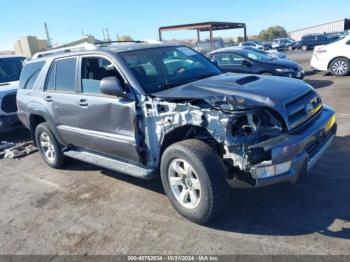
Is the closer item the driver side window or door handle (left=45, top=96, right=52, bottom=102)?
the driver side window

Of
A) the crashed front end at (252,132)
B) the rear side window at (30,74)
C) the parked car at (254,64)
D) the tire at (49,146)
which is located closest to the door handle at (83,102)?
the crashed front end at (252,132)

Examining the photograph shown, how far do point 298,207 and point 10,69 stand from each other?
8.89 m

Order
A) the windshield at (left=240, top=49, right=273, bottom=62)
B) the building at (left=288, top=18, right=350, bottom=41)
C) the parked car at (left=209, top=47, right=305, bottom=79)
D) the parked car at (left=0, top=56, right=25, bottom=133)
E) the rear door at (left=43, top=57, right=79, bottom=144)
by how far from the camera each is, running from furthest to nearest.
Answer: the building at (left=288, top=18, right=350, bottom=41)
the windshield at (left=240, top=49, right=273, bottom=62)
the parked car at (left=209, top=47, right=305, bottom=79)
the parked car at (left=0, top=56, right=25, bottom=133)
the rear door at (left=43, top=57, right=79, bottom=144)

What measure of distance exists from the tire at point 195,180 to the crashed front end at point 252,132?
0.55ft

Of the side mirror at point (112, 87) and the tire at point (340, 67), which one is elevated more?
the side mirror at point (112, 87)

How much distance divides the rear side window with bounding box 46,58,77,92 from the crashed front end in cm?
172

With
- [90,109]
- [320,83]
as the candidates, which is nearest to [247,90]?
[90,109]

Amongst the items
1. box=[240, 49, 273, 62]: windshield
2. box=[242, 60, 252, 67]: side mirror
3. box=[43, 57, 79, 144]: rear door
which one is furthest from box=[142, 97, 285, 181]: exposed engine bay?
box=[240, 49, 273, 62]: windshield

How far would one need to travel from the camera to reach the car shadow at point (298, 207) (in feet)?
11.3

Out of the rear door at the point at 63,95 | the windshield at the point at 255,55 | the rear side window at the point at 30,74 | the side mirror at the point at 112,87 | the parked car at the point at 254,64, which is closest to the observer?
the side mirror at the point at 112,87

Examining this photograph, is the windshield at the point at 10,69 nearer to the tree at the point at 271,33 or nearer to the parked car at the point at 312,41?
the parked car at the point at 312,41

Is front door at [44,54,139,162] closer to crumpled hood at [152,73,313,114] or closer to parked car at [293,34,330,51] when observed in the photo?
crumpled hood at [152,73,313,114]

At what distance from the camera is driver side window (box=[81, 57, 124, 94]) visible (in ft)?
14.7

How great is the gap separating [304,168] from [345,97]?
254 inches
